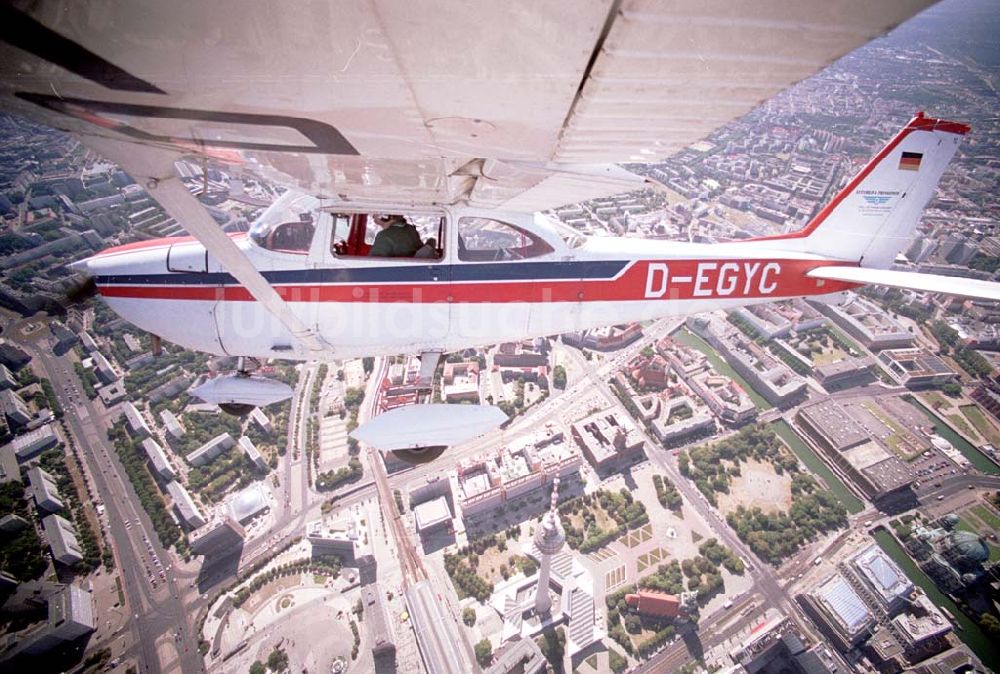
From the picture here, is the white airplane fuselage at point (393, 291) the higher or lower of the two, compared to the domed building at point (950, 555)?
higher

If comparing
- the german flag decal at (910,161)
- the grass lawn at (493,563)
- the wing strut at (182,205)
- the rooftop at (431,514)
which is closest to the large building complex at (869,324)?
the german flag decal at (910,161)

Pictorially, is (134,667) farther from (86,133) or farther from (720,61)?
(720,61)

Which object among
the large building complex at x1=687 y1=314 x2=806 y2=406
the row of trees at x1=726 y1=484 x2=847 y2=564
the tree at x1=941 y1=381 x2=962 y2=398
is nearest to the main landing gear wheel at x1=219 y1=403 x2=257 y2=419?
the row of trees at x1=726 y1=484 x2=847 y2=564

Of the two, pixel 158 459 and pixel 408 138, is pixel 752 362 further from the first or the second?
pixel 158 459

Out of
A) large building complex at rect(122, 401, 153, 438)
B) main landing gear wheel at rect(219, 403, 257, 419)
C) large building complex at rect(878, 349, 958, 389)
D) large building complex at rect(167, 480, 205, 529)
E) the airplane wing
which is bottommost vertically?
large building complex at rect(167, 480, 205, 529)

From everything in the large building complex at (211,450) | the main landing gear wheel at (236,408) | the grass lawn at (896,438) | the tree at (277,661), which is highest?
the main landing gear wheel at (236,408)

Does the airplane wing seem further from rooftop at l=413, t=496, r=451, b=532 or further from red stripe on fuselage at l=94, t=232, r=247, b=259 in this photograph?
rooftop at l=413, t=496, r=451, b=532

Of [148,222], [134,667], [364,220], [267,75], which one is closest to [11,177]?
[148,222]

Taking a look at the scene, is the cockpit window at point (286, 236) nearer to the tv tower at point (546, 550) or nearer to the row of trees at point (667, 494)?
the tv tower at point (546, 550)
